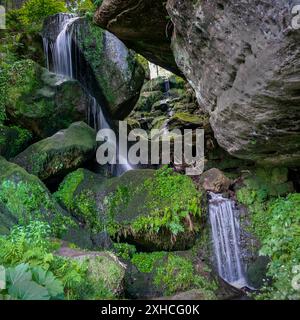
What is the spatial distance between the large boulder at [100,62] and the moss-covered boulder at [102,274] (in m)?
7.86

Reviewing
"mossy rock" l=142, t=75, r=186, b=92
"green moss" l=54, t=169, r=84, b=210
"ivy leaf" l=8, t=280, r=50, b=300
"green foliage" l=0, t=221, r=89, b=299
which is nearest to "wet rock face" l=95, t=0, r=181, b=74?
"green moss" l=54, t=169, r=84, b=210

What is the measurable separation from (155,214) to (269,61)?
4.42 meters

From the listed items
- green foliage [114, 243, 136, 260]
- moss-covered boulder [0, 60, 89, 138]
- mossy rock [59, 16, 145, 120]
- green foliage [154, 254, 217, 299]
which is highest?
mossy rock [59, 16, 145, 120]

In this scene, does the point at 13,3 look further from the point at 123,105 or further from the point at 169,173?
the point at 169,173

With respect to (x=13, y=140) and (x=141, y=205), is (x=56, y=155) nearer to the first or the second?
(x=13, y=140)

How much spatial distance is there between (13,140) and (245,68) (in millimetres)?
7315

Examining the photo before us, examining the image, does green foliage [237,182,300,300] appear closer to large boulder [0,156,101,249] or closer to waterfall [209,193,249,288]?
waterfall [209,193,249,288]

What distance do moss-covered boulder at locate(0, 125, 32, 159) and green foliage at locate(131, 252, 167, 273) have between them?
15.7 ft

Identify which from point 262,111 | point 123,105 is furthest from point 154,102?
point 262,111

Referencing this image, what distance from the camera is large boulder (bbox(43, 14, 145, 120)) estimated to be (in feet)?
39.8

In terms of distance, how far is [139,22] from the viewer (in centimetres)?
754

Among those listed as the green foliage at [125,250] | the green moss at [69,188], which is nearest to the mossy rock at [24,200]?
the green moss at [69,188]

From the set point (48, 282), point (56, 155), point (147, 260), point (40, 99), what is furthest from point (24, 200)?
point (40, 99)

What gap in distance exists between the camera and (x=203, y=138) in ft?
34.2
